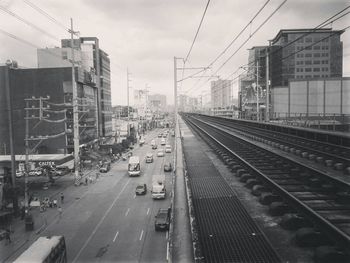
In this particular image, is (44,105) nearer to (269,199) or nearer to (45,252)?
(45,252)

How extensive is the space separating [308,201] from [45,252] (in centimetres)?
987

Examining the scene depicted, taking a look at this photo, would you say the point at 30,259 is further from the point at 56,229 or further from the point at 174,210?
the point at 56,229

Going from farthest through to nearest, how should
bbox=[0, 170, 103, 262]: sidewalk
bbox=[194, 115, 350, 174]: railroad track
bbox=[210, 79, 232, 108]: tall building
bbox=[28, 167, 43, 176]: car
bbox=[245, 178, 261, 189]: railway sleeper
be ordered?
bbox=[210, 79, 232, 108]: tall building < bbox=[28, 167, 43, 176]: car < bbox=[0, 170, 103, 262]: sidewalk < bbox=[194, 115, 350, 174]: railroad track < bbox=[245, 178, 261, 189]: railway sleeper

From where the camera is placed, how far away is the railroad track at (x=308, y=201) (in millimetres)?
7656

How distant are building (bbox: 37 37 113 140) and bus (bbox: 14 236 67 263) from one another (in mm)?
48428

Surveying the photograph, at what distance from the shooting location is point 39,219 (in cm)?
2681

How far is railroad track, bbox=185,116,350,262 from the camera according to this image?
766 cm

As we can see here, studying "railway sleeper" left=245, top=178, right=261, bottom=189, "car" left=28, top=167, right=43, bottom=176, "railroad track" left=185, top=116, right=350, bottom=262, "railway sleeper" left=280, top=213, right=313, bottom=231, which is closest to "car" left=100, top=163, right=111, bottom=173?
"car" left=28, top=167, right=43, bottom=176

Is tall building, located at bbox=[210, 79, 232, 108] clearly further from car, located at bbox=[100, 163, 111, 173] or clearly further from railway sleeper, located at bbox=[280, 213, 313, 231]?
railway sleeper, located at bbox=[280, 213, 313, 231]

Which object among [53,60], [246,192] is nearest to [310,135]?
[246,192]

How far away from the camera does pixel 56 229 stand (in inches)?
963

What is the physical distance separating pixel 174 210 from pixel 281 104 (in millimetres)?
59330

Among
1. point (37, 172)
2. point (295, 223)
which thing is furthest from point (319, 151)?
point (37, 172)

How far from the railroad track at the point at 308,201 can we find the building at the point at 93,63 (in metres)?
50.0
